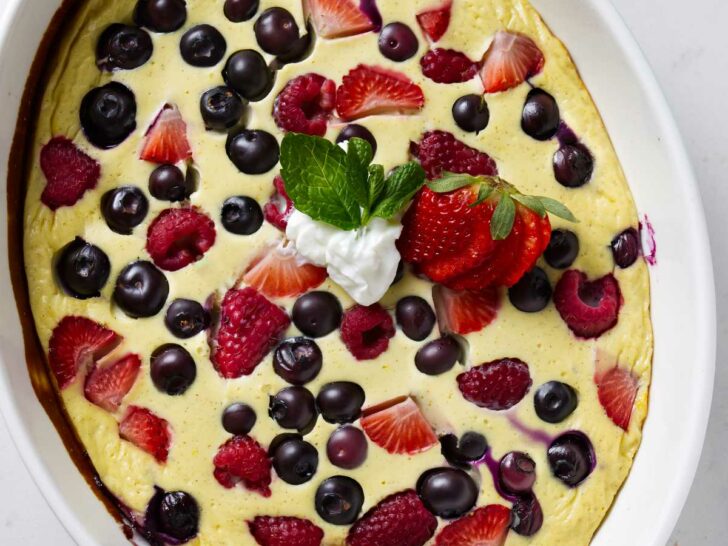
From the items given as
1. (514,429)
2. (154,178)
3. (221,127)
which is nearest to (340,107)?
(221,127)

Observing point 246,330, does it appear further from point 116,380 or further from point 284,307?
point 116,380

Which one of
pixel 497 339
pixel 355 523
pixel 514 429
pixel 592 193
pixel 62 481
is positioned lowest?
pixel 62 481

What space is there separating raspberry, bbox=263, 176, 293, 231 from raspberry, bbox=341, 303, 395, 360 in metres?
0.26

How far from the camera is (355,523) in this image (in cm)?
226

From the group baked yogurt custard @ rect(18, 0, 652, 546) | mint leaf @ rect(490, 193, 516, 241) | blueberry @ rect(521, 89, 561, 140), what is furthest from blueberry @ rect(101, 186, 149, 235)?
blueberry @ rect(521, 89, 561, 140)

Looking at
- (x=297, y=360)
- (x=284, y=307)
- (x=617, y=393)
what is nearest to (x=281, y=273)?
(x=284, y=307)

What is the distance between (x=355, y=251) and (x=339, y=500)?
564 mm

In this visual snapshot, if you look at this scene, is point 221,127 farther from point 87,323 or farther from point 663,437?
point 663,437

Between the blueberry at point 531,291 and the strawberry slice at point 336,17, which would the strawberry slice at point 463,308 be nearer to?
the blueberry at point 531,291

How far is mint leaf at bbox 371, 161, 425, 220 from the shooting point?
212 centimetres

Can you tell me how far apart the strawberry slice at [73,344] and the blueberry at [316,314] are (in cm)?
42

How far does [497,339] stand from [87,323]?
95 cm

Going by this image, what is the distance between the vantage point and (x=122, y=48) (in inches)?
90.0

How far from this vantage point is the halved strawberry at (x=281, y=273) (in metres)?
2.24
